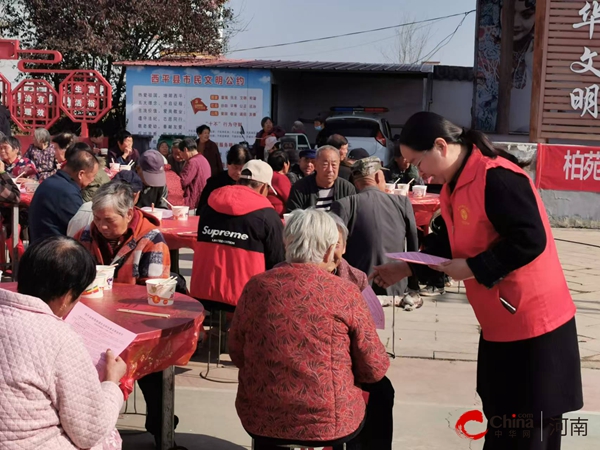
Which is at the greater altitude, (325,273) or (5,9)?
(5,9)

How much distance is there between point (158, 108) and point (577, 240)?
11.0 m

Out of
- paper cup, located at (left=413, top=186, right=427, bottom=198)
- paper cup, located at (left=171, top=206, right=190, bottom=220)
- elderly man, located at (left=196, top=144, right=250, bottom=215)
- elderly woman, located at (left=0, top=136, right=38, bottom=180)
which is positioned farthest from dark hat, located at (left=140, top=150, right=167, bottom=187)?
paper cup, located at (left=413, top=186, right=427, bottom=198)

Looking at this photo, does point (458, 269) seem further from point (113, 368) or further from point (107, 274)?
point (107, 274)

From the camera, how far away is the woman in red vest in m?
3.05

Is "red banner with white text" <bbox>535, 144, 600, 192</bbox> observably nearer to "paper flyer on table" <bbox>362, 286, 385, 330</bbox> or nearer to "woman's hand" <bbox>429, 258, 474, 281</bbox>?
"paper flyer on table" <bbox>362, 286, 385, 330</bbox>

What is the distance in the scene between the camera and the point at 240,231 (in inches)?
213

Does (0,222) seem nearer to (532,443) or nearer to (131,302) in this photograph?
(131,302)

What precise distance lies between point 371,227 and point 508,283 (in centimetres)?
309

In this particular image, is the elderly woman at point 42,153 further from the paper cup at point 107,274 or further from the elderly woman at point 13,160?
the paper cup at point 107,274

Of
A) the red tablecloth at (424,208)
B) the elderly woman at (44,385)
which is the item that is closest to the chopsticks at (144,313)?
the elderly woman at (44,385)

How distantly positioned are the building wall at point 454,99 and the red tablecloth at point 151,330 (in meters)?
21.2

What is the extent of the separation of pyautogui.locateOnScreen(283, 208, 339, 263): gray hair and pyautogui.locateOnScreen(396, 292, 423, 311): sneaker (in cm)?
482

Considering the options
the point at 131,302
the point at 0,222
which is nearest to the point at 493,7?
the point at 0,222

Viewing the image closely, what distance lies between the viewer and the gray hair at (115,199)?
4254 mm
